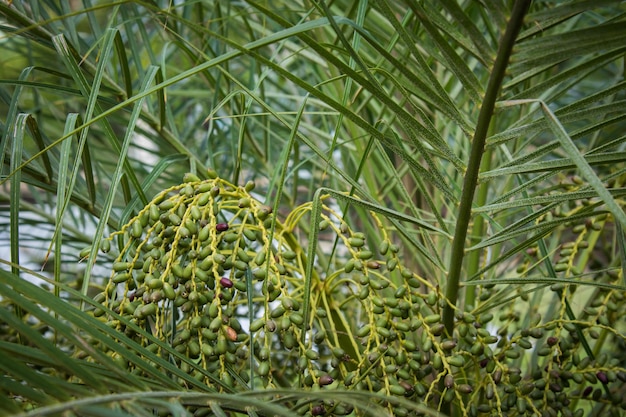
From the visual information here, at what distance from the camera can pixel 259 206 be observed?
21.6 inches

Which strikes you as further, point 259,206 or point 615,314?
point 615,314

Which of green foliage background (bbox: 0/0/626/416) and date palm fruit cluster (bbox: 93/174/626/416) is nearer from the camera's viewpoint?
green foliage background (bbox: 0/0/626/416)

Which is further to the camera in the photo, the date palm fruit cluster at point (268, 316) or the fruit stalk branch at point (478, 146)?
the date palm fruit cluster at point (268, 316)

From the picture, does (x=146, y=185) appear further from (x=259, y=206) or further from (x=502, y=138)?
(x=502, y=138)

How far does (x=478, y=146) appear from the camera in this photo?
1.54ft

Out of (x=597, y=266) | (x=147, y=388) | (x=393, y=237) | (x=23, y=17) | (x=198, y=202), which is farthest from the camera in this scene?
(x=597, y=266)

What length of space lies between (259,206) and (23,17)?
0.31m

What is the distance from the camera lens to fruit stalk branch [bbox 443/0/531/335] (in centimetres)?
40

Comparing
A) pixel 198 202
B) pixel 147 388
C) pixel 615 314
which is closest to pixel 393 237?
pixel 615 314

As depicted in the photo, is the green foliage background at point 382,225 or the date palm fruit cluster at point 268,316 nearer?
the green foliage background at point 382,225

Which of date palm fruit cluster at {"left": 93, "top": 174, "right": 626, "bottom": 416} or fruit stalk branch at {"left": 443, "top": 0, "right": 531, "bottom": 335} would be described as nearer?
fruit stalk branch at {"left": 443, "top": 0, "right": 531, "bottom": 335}

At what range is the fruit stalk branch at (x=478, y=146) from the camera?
40cm

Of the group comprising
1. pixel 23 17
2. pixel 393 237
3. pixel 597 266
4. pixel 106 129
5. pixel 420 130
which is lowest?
pixel 597 266

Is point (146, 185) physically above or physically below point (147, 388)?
above
